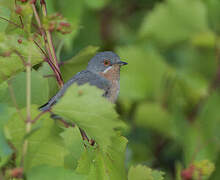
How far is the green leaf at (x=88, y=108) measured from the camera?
70.2 inches

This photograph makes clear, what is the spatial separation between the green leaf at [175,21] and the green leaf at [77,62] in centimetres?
350

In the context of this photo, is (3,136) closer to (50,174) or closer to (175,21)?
(50,174)

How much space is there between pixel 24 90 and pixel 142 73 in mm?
4615

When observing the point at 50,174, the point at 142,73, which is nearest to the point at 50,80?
the point at 50,174

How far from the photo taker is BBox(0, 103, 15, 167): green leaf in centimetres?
167

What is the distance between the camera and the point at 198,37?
255 inches

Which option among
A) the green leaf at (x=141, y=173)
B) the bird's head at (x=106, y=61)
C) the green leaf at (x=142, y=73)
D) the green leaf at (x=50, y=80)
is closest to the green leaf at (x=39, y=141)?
the green leaf at (x=141, y=173)

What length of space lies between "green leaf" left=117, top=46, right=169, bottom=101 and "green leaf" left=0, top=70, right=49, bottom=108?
4075mm

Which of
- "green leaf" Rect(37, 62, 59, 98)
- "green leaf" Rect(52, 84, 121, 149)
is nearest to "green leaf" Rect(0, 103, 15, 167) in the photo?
"green leaf" Rect(52, 84, 121, 149)

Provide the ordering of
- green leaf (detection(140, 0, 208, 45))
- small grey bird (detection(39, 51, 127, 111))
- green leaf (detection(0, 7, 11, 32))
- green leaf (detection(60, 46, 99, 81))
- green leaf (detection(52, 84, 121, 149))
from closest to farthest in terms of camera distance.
→ green leaf (detection(52, 84, 121, 149))
green leaf (detection(0, 7, 11, 32))
green leaf (detection(60, 46, 99, 81))
small grey bird (detection(39, 51, 127, 111))
green leaf (detection(140, 0, 208, 45))

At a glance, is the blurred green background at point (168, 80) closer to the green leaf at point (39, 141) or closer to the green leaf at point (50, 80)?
the green leaf at point (50, 80)

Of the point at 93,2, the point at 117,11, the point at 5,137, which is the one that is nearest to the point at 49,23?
the point at 5,137

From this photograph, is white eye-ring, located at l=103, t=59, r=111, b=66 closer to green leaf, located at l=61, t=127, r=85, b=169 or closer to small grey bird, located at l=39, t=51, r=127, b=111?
small grey bird, located at l=39, t=51, r=127, b=111

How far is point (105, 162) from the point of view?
2.12m
